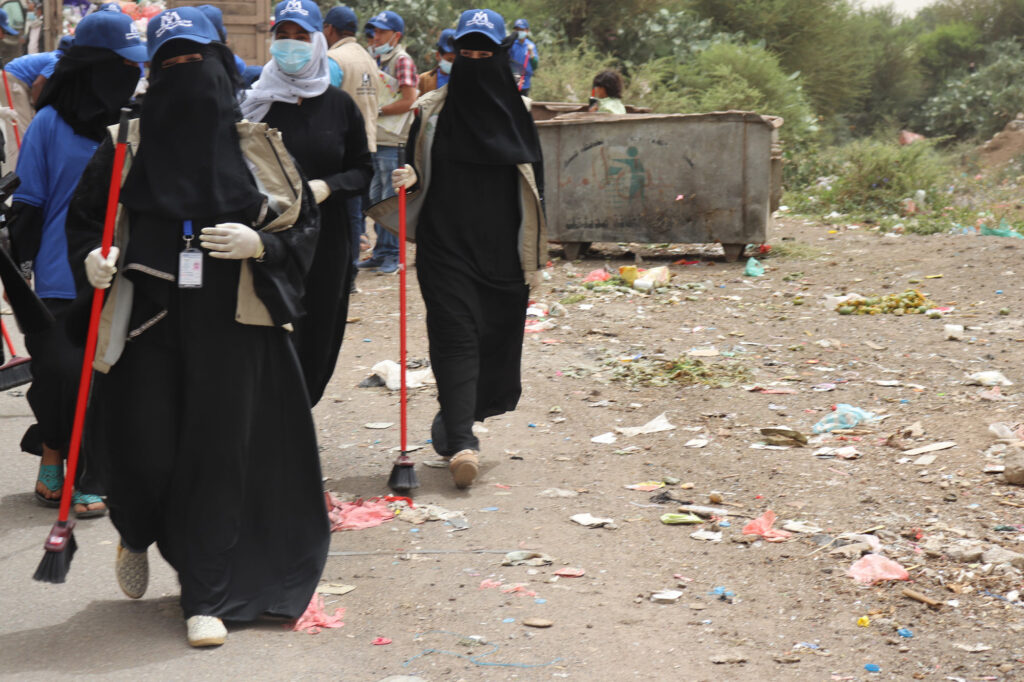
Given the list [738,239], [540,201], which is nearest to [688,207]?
[738,239]

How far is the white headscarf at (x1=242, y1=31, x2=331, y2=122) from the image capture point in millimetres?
4820

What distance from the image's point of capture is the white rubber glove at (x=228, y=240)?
3486mm

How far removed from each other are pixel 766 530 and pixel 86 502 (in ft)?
9.02

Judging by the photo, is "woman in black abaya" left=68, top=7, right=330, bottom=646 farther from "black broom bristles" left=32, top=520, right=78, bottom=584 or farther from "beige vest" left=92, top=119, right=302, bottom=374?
"black broom bristles" left=32, top=520, right=78, bottom=584

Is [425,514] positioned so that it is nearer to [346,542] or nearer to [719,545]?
[346,542]

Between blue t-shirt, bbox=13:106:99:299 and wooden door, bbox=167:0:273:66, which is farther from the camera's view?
wooden door, bbox=167:0:273:66

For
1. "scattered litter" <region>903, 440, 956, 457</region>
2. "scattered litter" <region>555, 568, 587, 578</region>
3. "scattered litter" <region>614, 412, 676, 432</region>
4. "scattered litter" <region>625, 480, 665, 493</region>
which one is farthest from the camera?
"scattered litter" <region>614, 412, 676, 432</region>

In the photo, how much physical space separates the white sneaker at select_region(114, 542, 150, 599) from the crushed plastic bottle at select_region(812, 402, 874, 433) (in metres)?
3.44

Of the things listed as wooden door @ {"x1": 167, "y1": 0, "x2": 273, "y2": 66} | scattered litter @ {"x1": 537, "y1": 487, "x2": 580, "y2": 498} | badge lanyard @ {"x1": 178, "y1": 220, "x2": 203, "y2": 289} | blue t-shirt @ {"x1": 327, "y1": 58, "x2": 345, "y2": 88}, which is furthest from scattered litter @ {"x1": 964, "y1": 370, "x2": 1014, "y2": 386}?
wooden door @ {"x1": 167, "y1": 0, "x2": 273, "y2": 66}

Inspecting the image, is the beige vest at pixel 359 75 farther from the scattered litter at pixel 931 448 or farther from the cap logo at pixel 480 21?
the scattered litter at pixel 931 448

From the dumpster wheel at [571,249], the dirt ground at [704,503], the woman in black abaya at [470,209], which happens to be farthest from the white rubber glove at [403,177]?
the dumpster wheel at [571,249]

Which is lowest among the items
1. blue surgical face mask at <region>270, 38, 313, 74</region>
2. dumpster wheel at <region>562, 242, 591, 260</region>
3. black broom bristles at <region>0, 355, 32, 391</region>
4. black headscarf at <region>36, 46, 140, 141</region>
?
dumpster wheel at <region>562, 242, 591, 260</region>

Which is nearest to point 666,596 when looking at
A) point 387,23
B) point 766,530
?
point 766,530

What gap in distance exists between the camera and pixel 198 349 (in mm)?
3584
